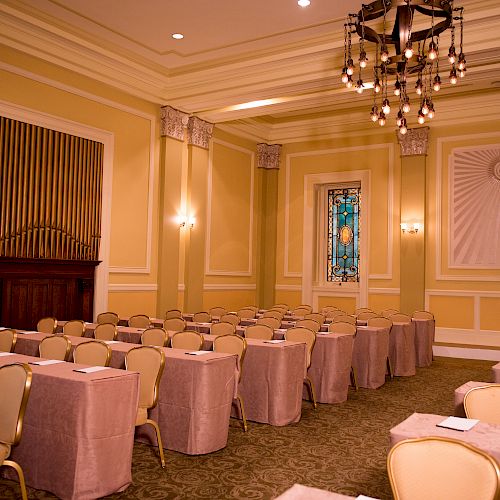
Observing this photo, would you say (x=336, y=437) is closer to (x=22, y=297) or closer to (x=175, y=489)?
(x=175, y=489)

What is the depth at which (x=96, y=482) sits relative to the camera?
12.0 feet

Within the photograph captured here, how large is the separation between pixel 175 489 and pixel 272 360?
1.94 metres

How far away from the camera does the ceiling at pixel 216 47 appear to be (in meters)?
7.68

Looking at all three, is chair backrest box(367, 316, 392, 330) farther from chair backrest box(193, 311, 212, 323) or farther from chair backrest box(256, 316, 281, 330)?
chair backrest box(193, 311, 212, 323)

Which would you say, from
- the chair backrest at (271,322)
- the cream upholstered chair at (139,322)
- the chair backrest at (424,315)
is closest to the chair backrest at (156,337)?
the cream upholstered chair at (139,322)

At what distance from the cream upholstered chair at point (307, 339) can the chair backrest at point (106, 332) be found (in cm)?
202

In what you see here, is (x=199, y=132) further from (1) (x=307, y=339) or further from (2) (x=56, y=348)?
(2) (x=56, y=348)

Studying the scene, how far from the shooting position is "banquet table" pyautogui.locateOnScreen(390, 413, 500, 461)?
112 inches

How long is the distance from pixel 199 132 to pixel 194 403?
24.1ft

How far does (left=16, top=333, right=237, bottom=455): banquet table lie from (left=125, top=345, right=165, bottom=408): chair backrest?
0.31 metres

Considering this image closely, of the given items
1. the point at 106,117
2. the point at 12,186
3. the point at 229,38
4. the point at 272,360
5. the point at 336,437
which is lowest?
the point at 336,437

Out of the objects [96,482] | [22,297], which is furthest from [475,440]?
[22,297]

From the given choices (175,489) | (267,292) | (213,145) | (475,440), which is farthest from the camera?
(267,292)

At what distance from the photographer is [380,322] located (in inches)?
321
